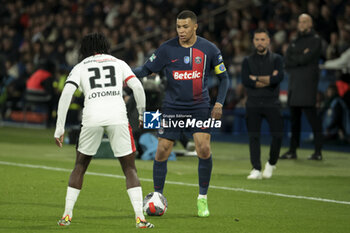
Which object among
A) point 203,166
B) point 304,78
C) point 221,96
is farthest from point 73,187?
point 304,78

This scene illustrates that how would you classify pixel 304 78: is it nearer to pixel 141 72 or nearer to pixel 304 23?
pixel 304 23

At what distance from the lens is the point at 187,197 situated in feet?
31.4

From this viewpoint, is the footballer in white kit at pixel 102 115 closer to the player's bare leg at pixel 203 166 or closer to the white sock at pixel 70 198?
the white sock at pixel 70 198

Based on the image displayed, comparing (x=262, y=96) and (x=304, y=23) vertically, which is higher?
(x=304, y=23)

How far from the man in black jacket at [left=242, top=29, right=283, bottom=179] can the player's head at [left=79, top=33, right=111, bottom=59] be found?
4.65 metres

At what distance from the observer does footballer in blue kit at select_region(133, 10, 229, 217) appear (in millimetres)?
8164

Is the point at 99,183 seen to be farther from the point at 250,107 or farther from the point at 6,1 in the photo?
the point at 6,1

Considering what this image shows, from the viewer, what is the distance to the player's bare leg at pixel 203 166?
811 centimetres

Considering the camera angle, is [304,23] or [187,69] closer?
[187,69]

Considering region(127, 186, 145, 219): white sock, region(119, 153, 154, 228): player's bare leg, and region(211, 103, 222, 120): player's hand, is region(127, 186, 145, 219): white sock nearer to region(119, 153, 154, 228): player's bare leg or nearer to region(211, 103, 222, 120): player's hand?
region(119, 153, 154, 228): player's bare leg

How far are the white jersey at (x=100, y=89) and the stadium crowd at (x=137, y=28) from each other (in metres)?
10.4

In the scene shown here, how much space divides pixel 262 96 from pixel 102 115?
5219 mm

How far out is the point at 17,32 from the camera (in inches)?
1249

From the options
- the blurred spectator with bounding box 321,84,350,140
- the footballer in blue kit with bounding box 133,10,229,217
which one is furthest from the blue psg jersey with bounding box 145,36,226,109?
the blurred spectator with bounding box 321,84,350,140
